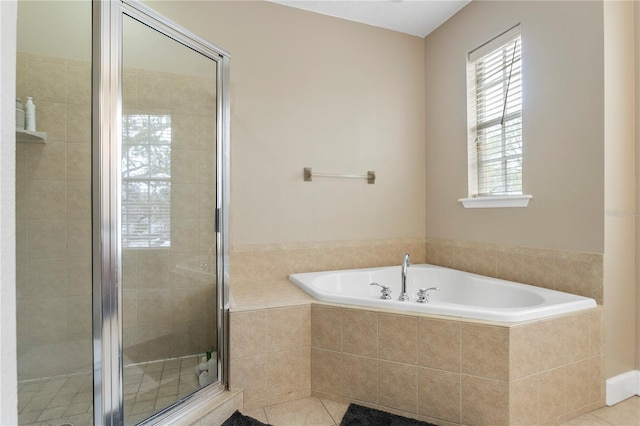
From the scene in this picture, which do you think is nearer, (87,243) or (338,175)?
(87,243)

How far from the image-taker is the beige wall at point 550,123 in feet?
5.87

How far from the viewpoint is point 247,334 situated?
69.4 inches

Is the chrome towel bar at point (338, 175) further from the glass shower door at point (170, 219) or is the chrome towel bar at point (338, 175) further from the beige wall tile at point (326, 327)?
the beige wall tile at point (326, 327)

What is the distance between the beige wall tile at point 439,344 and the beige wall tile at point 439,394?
39 millimetres

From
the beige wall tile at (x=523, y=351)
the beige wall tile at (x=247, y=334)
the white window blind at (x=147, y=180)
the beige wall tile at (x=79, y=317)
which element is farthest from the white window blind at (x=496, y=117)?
the beige wall tile at (x=79, y=317)

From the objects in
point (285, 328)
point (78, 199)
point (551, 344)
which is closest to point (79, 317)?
point (78, 199)

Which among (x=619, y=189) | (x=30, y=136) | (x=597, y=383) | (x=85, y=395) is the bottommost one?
(x=597, y=383)

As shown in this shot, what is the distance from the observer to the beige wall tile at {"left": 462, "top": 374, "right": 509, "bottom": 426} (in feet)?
4.83

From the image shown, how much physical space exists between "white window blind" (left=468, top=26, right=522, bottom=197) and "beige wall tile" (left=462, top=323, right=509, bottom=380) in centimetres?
115

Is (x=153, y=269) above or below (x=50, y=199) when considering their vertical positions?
below

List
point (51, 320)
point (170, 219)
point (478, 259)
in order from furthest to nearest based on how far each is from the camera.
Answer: point (478, 259), point (170, 219), point (51, 320)

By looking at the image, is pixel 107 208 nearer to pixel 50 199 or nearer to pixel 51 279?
pixel 50 199

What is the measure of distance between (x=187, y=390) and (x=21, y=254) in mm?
1007

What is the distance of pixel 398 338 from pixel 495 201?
130cm
